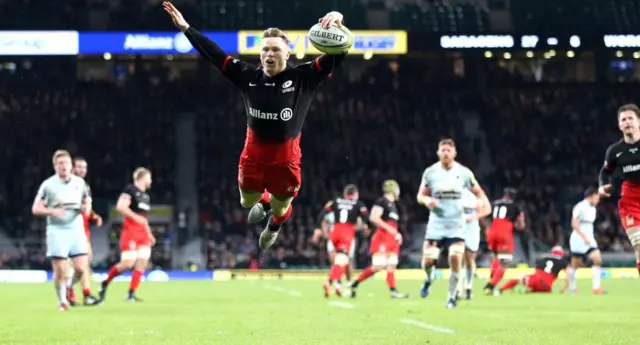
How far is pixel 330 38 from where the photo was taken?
9.11 m

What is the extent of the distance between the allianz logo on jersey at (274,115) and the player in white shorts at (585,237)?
44.7 ft

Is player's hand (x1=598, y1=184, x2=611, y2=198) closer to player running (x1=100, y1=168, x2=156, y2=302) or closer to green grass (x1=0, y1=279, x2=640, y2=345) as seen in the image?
green grass (x1=0, y1=279, x2=640, y2=345)

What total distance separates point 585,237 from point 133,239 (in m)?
8.99

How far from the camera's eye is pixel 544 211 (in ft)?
128

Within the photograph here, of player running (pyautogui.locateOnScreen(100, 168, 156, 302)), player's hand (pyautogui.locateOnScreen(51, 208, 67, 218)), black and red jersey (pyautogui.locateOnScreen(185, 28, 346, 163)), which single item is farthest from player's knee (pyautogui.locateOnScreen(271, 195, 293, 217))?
player running (pyautogui.locateOnScreen(100, 168, 156, 302))

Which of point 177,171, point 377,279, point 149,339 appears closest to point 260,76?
point 149,339

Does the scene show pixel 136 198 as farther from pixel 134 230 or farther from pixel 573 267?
pixel 573 267

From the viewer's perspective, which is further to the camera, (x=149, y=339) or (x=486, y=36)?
(x=486, y=36)

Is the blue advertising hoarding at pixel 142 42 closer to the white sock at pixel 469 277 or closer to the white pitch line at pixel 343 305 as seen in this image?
the white sock at pixel 469 277

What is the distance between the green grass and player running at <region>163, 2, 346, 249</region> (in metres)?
1.65

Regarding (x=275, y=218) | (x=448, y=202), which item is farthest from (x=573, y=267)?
(x=275, y=218)

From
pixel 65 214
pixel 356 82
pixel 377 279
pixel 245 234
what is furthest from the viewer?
pixel 356 82

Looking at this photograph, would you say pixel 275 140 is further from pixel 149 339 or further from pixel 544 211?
pixel 544 211

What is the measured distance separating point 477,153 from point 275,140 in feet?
101
